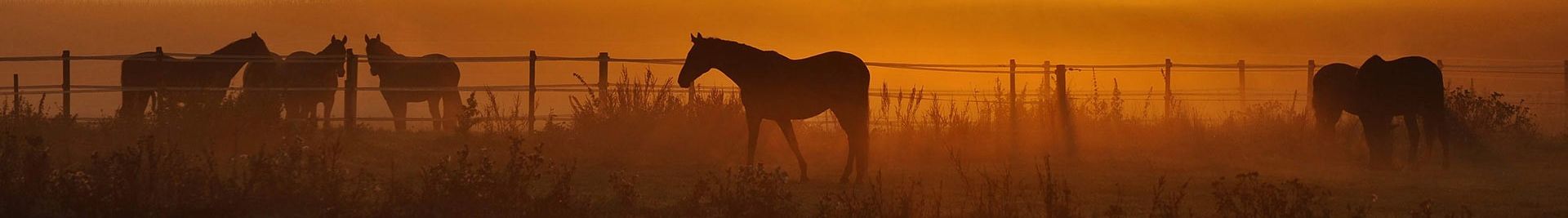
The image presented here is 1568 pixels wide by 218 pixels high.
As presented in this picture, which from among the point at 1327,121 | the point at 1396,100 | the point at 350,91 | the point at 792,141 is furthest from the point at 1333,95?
the point at 350,91

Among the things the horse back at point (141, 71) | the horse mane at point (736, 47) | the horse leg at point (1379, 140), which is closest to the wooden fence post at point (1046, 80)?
the horse leg at point (1379, 140)

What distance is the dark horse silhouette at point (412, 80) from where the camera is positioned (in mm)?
20359

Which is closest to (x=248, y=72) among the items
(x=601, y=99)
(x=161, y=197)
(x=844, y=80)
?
(x=601, y=99)

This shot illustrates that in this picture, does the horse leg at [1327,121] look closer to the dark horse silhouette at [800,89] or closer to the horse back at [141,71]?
the dark horse silhouette at [800,89]

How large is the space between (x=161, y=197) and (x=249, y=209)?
0.44 metres

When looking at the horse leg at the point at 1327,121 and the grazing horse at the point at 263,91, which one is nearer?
the grazing horse at the point at 263,91

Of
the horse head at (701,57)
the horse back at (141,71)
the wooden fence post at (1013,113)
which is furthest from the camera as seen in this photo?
the horse back at (141,71)

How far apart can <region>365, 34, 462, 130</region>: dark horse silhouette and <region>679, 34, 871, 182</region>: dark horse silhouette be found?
345 inches

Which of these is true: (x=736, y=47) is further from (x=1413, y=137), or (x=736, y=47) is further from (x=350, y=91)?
(x=350, y=91)

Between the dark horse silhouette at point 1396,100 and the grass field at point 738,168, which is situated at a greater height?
the dark horse silhouette at point 1396,100

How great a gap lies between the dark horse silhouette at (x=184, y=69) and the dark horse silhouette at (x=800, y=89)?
842 cm

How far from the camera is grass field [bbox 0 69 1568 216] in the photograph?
8.28m

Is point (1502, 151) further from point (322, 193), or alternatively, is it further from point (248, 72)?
point (248, 72)

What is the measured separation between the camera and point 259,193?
8711 mm
